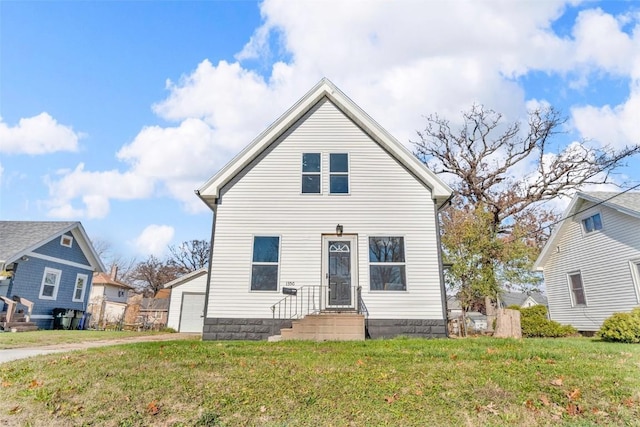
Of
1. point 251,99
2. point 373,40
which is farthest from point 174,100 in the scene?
point 373,40

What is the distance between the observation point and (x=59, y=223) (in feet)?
61.8

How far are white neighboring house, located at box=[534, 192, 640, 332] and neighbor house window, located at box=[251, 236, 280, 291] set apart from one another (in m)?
13.1

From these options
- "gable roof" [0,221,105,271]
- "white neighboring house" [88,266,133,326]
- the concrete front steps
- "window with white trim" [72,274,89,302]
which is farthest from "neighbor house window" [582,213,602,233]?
"white neighboring house" [88,266,133,326]

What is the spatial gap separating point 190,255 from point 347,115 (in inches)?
1471

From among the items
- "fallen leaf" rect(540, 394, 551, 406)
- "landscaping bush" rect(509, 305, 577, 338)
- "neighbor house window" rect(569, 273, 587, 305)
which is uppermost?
"neighbor house window" rect(569, 273, 587, 305)

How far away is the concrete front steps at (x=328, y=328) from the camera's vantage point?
8617 mm

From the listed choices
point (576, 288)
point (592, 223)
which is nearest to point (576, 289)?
point (576, 288)

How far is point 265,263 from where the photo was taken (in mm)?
9867

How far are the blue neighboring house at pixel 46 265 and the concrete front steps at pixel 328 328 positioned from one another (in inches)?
565

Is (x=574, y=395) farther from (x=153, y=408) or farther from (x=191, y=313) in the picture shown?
(x=191, y=313)

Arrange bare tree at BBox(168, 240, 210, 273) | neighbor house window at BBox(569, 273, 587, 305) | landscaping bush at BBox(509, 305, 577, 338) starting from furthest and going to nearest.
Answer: bare tree at BBox(168, 240, 210, 273) < neighbor house window at BBox(569, 273, 587, 305) < landscaping bush at BBox(509, 305, 577, 338)

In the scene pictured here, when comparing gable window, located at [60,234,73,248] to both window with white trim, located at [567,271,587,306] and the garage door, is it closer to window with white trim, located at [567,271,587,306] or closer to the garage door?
the garage door

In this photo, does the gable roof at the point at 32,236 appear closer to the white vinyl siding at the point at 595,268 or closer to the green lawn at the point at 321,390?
the green lawn at the point at 321,390

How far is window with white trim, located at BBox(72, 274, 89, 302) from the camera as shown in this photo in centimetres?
1933
